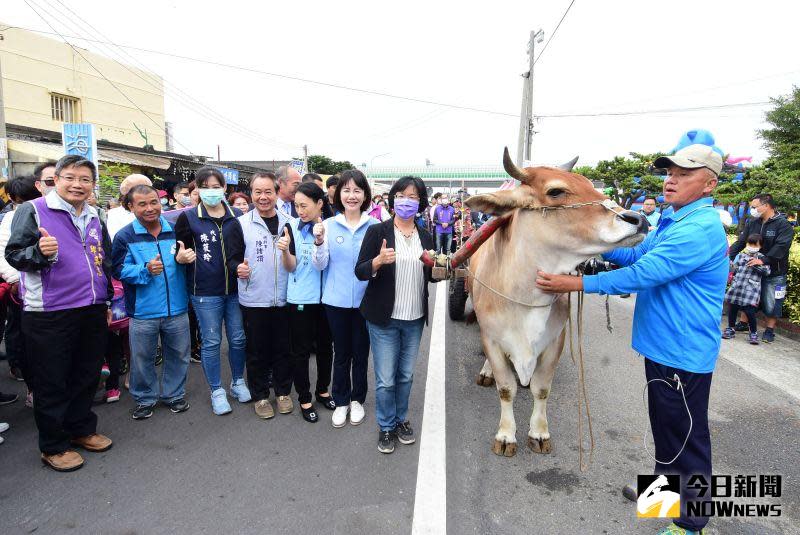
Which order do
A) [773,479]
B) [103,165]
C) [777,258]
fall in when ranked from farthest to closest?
[103,165]
[777,258]
[773,479]

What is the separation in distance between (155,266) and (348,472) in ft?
6.90

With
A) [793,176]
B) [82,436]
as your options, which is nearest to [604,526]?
[82,436]

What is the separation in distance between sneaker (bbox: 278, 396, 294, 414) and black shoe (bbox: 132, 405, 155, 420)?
1054mm

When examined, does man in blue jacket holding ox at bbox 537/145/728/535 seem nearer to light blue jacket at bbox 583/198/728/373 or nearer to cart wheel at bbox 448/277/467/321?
light blue jacket at bbox 583/198/728/373

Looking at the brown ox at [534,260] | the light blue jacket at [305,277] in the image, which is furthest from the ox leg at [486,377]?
the light blue jacket at [305,277]

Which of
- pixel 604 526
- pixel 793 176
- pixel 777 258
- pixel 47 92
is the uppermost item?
pixel 47 92

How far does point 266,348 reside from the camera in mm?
3865

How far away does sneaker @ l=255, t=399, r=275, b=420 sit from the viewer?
12.1 feet

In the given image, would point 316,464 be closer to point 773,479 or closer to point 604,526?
point 604,526

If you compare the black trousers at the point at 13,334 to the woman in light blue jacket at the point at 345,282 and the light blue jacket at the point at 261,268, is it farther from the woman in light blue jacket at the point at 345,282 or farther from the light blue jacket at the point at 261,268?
the woman in light blue jacket at the point at 345,282

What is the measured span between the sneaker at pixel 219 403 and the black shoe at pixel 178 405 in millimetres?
222

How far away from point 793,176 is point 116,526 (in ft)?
48.1

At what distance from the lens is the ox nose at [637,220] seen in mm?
2229

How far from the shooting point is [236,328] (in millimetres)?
3883
